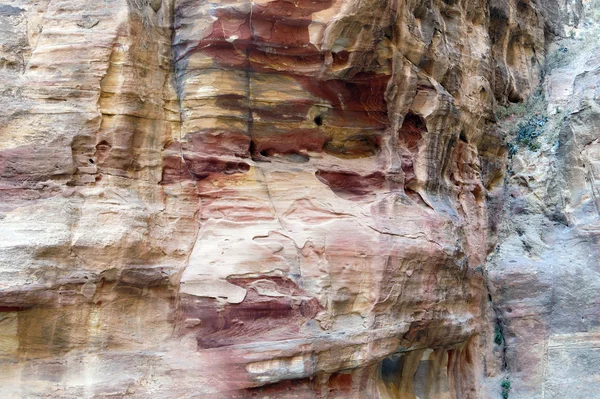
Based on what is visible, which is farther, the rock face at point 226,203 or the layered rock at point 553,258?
the layered rock at point 553,258

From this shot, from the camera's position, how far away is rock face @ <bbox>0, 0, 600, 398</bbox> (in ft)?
21.6

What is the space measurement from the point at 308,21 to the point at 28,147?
3334 millimetres

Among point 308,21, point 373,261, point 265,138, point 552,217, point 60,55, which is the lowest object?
point 373,261

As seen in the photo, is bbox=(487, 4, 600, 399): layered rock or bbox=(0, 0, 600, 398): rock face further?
bbox=(487, 4, 600, 399): layered rock

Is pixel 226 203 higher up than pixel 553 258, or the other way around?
pixel 226 203

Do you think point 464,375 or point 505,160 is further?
point 505,160

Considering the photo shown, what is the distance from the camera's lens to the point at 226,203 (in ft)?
24.0

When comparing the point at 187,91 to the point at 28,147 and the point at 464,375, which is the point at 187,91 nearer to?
the point at 28,147

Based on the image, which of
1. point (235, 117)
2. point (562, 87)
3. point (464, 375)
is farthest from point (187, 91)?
point (562, 87)

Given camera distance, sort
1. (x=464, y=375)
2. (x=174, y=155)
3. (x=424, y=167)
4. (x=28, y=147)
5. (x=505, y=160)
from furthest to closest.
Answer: (x=505, y=160) < (x=464, y=375) < (x=424, y=167) < (x=174, y=155) < (x=28, y=147)

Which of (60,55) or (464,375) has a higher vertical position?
(60,55)

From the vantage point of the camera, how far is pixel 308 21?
744 cm

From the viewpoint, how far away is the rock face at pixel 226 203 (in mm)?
6570

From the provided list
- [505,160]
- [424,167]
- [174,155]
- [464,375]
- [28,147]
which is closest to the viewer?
[28,147]
